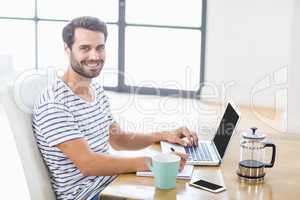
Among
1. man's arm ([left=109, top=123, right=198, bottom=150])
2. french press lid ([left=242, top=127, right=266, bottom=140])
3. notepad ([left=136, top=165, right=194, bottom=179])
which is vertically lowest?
notepad ([left=136, top=165, right=194, bottom=179])

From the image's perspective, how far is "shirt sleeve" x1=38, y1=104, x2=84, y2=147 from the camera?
191 cm

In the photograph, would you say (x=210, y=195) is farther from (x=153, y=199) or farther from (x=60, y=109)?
(x=60, y=109)

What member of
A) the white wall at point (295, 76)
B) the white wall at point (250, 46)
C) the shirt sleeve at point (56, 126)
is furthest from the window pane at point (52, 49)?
the shirt sleeve at point (56, 126)

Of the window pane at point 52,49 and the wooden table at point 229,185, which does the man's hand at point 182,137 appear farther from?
the window pane at point 52,49

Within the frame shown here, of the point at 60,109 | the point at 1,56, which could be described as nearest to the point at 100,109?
the point at 60,109

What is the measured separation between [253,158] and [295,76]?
8.16 ft

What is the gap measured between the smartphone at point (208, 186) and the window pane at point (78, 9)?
4.18 m

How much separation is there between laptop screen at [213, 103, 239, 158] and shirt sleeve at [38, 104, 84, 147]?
560mm

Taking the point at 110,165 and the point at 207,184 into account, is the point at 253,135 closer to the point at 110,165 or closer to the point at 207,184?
the point at 207,184

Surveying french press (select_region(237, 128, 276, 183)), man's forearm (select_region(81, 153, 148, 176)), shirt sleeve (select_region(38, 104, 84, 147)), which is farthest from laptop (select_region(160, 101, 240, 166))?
shirt sleeve (select_region(38, 104, 84, 147))

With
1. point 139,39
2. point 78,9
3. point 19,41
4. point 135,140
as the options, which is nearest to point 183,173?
point 135,140

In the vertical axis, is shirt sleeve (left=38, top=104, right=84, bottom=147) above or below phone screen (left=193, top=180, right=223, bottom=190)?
above

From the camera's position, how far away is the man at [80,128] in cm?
190

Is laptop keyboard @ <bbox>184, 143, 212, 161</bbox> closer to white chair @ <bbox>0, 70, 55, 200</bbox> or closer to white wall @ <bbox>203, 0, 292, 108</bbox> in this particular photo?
white chair @ <bbox>0, 70, 55, 200</bbox>
